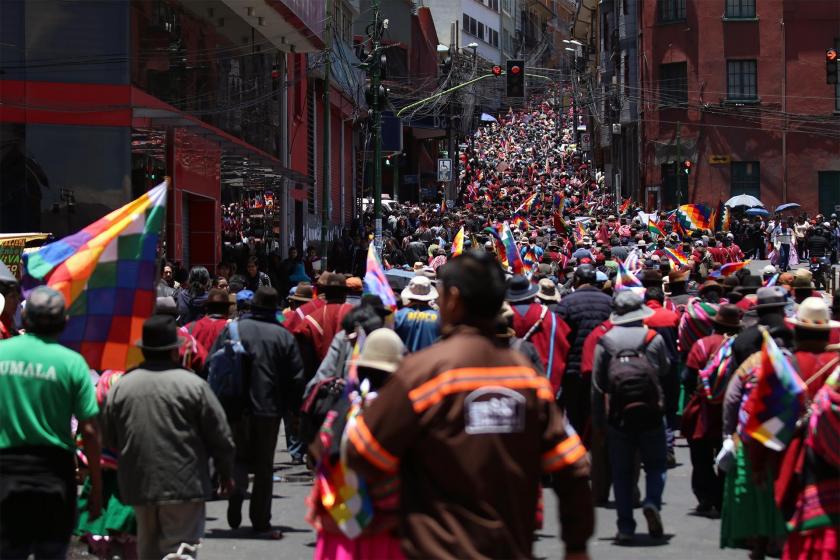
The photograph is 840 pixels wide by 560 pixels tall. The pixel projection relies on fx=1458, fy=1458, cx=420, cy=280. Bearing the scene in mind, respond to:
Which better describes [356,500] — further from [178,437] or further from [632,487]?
[632,487]

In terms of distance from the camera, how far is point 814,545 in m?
6.56

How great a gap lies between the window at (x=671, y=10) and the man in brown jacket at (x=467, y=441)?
1950 inches

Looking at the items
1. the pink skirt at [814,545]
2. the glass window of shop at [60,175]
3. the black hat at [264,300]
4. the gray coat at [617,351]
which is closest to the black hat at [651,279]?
the gray coat at [617,351]

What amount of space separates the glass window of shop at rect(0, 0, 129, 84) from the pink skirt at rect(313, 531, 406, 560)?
17558 mm

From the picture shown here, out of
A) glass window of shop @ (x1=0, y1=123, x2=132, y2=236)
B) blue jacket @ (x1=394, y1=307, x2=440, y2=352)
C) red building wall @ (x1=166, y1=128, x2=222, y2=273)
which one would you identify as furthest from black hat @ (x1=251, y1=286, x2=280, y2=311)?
red building wall @ (x1=166, y1=128, x2=222, y2=273)

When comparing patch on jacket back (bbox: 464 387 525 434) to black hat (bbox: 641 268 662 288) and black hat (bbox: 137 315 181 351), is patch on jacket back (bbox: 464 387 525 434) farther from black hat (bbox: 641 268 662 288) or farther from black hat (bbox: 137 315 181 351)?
black hat (bbox: 641 268 662 288)

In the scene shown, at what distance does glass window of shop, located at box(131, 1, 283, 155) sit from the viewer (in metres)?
24.3

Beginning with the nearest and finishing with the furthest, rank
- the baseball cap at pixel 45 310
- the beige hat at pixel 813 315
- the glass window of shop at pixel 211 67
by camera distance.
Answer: the baseball cap at pixel 45 310 < the beige hat at pixel 813 315 < the glass window of shop at pixel 211 67

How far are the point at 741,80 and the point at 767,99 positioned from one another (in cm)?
119

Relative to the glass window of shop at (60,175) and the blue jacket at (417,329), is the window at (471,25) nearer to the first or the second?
the glass window of shop at (60,175)

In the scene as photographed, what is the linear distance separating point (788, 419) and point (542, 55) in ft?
432

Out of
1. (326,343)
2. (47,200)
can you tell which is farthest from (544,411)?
(47,200)

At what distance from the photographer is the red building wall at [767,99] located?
2007 inches

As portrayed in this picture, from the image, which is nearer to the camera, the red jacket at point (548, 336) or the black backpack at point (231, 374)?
the black backpack at point (231, 374)
